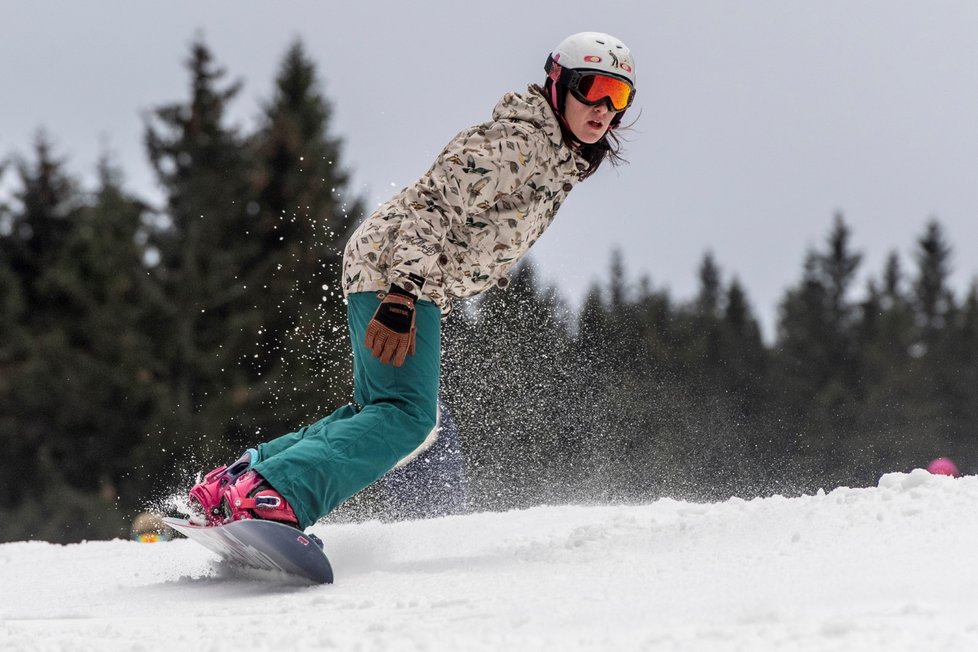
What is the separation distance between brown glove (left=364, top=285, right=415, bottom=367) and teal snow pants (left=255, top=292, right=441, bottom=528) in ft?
0.36

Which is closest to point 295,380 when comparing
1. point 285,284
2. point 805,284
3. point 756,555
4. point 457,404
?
point 285,284

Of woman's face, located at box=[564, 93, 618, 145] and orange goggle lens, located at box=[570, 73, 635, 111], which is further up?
orange goggle lens, located at box=[570, 73, 635, 111]

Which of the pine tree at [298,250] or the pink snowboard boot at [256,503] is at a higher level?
the pine tree at [298,250]

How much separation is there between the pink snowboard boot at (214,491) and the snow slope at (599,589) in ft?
0.66

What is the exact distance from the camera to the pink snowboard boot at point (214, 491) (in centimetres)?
292

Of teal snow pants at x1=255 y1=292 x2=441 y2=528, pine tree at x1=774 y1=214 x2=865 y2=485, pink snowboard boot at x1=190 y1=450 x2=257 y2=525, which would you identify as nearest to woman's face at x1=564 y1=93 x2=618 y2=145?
teal snow pants at x1=255 y1=292 x2=441 y2=528

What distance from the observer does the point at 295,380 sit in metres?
20.2

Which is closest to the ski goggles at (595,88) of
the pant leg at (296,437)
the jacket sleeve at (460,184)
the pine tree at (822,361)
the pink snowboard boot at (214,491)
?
the jacket sleeve at (460,184)

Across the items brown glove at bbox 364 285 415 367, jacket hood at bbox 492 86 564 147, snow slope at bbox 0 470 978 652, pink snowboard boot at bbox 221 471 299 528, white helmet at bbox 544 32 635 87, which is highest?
white helmet at bbox 544 32 635 87

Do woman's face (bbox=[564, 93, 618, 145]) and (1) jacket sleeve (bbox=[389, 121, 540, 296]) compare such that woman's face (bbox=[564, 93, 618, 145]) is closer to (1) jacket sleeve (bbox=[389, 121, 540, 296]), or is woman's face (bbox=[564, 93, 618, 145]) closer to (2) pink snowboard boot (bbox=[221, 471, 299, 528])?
(1) jacket sleeve (bbox=[389, 121, 540, 296])

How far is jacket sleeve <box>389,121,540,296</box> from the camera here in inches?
116

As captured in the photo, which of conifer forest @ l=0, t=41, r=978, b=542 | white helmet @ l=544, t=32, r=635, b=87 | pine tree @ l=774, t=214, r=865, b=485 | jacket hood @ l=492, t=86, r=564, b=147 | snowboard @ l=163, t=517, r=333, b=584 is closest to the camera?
snowboard @ l=163, t=517, r=333, b=584

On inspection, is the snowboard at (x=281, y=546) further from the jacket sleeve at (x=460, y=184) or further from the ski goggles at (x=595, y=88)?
the ski goggles at (x=595, y=88)

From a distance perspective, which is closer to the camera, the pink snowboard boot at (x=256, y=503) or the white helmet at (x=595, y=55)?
the pink snowboard boot at (x=256, y=503)
